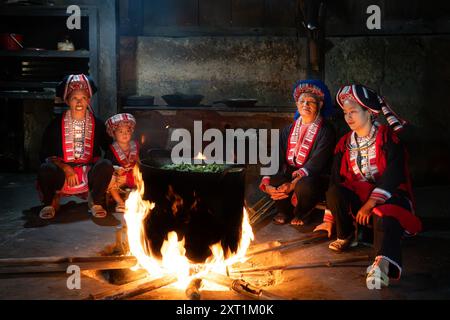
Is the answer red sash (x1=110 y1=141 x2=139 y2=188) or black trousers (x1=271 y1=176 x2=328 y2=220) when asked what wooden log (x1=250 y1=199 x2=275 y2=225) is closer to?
black trousers (x1=271 y1=176 x2=328 y2=220)

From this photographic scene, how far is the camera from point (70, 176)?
613 centimetres

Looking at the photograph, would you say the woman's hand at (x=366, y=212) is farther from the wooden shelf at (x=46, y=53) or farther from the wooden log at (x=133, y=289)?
the wooden shelf at (x=46, y=53)

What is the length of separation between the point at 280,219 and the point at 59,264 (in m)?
2.58

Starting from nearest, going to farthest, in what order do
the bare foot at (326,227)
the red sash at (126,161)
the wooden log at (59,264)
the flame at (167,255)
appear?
the flame at (167,255)
the wooden log at (59,264)
the bare foot at (326,227)
the red sash at (126,161)

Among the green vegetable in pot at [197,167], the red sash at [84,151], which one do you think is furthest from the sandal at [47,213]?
the green vegetable in pot at [197,167]

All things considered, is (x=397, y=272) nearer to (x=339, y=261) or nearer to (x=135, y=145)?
(x=339, y=261)

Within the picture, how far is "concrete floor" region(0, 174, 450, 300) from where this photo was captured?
396cm

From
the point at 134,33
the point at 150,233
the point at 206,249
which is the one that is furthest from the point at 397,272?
the point at 134,33

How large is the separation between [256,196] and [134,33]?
3.30 m

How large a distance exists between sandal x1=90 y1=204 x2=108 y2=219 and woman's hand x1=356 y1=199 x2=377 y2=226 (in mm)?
3029

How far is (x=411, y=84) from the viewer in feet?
26.6

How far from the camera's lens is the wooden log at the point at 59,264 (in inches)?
172

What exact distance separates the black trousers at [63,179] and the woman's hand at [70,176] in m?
0.05

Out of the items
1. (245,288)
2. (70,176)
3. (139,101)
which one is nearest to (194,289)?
(245,288)
